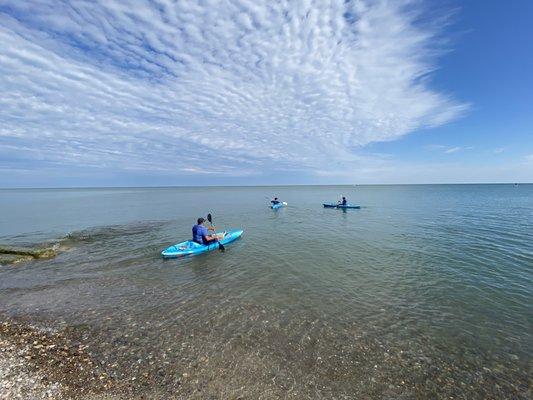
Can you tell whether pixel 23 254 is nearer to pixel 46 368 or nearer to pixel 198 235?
pixel 198 235

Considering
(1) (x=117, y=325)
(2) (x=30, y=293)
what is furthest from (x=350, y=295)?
(2) (x=30, y=293)

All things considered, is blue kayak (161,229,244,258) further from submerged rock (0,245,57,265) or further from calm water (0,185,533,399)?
submerged rock (0,245,57,265)

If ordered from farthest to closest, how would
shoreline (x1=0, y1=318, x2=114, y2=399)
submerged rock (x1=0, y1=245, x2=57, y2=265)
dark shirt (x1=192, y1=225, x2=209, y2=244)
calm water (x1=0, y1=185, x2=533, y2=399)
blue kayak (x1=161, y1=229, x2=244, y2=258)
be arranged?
dark shirt (x1=192, y1=225, x2=209, y2=244) → blue kayak (x1=161, y1=229, x2=244, y2=258) → submerged rock (x1=0, y1=245, x2=57, y2=265) → calm water (x1=0, y1=185, x2=533, y2=399) → shoreline (x1=0, y1=318, x2=114, y2=399)

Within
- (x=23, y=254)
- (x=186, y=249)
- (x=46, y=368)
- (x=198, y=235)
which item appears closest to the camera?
(x=46, y=368)

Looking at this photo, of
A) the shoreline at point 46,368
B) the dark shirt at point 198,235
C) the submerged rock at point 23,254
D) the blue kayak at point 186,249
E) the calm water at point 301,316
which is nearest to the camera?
the shoreline at point 46,368

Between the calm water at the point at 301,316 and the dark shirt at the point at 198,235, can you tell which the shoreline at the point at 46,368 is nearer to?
the calm water at the point at 301,316

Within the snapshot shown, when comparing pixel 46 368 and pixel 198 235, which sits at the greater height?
pixel 198 235

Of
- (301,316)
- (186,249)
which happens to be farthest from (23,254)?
(301,316)

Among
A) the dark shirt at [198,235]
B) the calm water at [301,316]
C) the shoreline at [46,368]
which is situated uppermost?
the dark shirt at [198,235]

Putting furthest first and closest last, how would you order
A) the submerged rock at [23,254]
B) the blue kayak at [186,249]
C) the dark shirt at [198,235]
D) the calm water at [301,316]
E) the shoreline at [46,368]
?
1. the dark shirt at [198,235]
2. the blue kayak at [186,249]
3. the submerged rock at [23,254]
4. the calm water at [301,316]
5. the shoreline at [46,368]

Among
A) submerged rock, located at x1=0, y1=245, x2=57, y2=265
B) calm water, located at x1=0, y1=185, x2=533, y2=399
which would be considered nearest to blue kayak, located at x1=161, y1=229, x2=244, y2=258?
calm water, located at x1=0, y1=185, x2=533, y2=399

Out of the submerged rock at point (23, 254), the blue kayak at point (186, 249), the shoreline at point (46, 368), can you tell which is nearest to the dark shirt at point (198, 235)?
the blue kayak at point (186, 249)

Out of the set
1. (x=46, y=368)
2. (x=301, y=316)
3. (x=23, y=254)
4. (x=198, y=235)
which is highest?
(x=198, y=235)

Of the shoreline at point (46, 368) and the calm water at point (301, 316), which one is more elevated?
the shoreline at point (46, 368)
